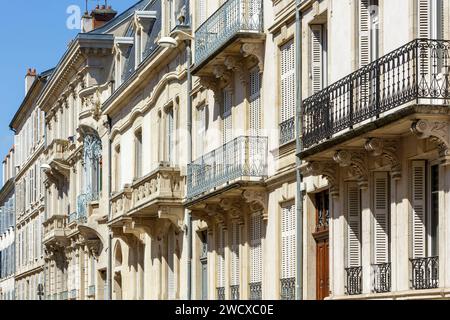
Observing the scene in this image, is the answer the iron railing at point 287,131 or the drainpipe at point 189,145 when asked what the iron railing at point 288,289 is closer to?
the iron railing at point 287,131

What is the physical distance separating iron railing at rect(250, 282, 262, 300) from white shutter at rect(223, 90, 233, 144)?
3550 mm

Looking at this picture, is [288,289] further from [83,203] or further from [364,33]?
[83,203]

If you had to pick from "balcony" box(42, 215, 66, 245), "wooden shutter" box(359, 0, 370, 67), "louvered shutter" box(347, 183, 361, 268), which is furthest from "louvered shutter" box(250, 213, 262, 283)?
"balcony" box(42, 215, 66, 245)

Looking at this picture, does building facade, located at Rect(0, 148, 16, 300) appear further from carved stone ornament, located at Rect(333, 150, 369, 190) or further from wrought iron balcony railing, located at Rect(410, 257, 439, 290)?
wrought iron balcony railing, located at Rect(410, 257, 439, 290)

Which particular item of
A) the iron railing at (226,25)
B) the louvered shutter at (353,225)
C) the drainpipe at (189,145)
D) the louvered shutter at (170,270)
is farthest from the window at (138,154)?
the louvered shutter at (353,225)

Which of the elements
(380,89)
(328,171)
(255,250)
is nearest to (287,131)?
(328,171)

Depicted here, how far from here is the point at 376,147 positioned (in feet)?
64.8

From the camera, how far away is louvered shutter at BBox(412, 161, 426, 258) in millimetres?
19516

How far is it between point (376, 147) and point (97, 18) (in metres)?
42.2

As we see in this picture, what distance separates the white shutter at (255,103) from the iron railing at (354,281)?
646 cm

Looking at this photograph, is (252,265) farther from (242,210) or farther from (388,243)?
(388,243)

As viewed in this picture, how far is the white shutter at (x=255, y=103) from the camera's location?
28.3m

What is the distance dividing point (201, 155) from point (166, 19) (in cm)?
587

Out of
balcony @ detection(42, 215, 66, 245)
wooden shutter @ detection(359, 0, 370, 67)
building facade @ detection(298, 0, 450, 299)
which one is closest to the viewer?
building facade @ detection(298, 0, 450, 299)
